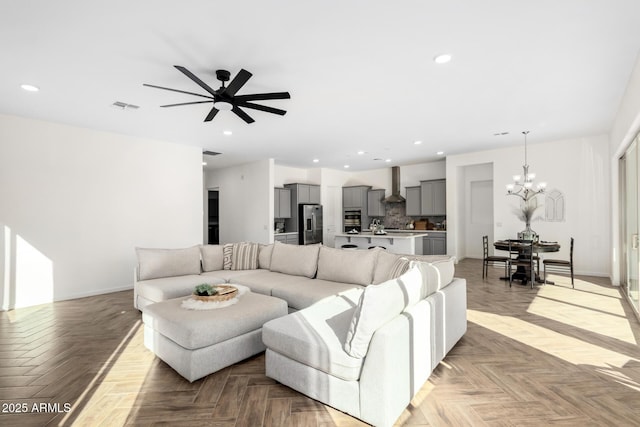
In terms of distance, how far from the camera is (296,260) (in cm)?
435

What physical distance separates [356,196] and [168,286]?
23.4 feet

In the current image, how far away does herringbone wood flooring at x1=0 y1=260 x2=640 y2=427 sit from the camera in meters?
2.00

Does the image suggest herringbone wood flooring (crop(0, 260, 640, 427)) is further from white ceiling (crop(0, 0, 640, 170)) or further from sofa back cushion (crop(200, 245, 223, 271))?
white ceiling (crop(0, 0, 640, 170))

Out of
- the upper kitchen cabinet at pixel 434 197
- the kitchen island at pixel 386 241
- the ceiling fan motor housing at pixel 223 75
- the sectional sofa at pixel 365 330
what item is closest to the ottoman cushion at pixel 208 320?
the sectional sofa at pixel 365 330

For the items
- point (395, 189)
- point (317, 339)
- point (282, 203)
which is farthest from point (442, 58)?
point (395, 189)

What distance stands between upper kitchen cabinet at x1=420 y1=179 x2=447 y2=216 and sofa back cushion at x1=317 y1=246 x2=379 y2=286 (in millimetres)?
5473

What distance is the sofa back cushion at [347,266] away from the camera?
371 cm

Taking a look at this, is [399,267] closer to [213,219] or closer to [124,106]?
[124,106]

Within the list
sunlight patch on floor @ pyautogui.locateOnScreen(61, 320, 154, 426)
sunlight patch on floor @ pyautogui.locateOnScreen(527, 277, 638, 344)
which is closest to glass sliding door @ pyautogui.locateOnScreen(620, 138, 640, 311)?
sunlight patch on floor @ pyautogui.locateOnScreen(527, 277, 638, 344)

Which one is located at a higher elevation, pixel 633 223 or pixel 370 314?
pixel 633 223

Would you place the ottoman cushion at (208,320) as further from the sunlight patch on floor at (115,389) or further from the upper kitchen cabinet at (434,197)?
the upper kitchen cabinet at (434,197)

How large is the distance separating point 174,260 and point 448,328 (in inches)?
143

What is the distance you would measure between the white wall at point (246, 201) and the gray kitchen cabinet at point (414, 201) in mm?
4051

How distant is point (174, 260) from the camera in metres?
4.46
